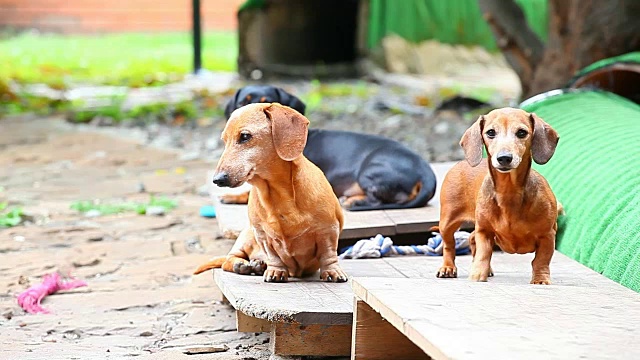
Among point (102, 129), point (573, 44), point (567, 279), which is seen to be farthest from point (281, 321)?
point (102, 129)

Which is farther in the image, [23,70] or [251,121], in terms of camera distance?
[23,70]

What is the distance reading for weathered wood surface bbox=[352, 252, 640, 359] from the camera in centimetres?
261

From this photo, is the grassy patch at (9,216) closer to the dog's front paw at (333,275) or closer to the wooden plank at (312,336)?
the dog's front paw at (333,275)

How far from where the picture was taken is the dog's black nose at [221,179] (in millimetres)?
3330

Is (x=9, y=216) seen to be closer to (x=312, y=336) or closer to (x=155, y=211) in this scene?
(x=155, y=211)

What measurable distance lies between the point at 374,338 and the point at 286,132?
0.82 m

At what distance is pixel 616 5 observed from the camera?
735cm

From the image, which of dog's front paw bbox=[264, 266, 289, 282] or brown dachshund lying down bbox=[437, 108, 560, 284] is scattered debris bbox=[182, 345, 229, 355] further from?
brown dachshund lying down bbox=[437, 108, 560, 284]

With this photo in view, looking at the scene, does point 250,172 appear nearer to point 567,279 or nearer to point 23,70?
point 567,279

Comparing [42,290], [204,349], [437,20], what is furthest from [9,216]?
[437,20]

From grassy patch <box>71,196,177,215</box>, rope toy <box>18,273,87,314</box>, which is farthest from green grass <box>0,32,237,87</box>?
rope toy <box>18,273,87,314</box>

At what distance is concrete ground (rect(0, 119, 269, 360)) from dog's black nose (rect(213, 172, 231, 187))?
0.73 m

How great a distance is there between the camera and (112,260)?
5125mm

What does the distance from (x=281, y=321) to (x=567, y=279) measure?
1137 mm
